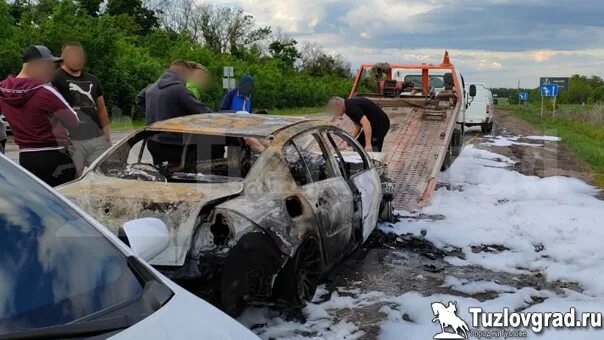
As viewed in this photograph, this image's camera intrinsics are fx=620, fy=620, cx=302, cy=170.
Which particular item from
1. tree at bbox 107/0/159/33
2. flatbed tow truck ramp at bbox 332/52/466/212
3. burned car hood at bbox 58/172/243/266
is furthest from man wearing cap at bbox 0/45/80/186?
tree at bbox 107/0/159/33

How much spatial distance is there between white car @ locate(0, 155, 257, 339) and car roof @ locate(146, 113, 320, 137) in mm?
2556

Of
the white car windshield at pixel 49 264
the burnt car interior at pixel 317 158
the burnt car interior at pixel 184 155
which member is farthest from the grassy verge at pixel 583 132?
the white car windshield at pixel 49 264

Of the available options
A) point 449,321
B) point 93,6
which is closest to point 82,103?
point 449,321

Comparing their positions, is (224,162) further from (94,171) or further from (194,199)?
(194,199)

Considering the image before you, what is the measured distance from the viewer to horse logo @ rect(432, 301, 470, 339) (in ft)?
14.1

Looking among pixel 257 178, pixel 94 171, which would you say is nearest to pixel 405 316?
pixel 257 178

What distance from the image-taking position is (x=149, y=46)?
37.9 m

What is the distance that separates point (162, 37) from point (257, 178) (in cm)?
3767

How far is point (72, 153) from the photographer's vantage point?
18.4 ft

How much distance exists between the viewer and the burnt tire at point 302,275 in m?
4.43

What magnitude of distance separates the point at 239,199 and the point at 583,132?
83.9 feet

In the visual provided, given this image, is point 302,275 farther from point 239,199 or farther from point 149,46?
point 149,46

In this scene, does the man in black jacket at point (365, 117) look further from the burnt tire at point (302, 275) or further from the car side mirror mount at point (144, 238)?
the car side mirror mount at point (144, 238)

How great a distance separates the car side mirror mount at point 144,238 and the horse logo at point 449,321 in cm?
234
